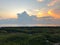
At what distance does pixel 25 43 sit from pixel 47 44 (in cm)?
263

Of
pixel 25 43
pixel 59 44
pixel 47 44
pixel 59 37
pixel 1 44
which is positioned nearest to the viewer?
pixel 1 44

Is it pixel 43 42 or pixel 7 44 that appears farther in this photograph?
pixel 43 42

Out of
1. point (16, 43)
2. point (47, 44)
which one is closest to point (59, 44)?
point (47, 44)

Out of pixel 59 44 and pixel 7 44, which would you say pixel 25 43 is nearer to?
pixel 7 44

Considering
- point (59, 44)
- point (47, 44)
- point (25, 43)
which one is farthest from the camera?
point (59, 44)

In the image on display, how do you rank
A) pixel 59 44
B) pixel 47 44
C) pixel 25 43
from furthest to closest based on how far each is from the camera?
pixel 59 44, pixel 47 44, pixel 25 43

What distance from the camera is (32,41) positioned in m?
18.0

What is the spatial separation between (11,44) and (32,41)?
99.5 inches

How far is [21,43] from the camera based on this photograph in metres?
17.1

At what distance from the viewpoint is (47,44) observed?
61.4ft

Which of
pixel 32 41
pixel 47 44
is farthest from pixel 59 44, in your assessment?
pixel 32 41

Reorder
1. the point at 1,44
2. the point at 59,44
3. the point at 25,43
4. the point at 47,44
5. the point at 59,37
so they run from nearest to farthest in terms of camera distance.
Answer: the point at 1,44 → the point at 25,43 → the point at 47,44 → the point at 59,44 → the point at 59,37

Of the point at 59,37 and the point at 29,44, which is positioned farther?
the point at 59,37

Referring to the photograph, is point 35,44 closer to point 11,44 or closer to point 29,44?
point 29,44
